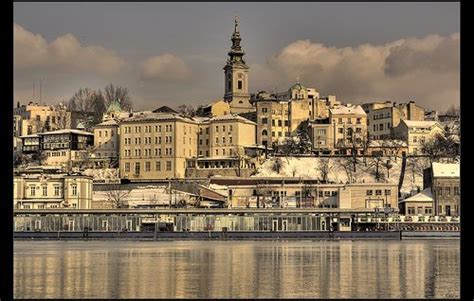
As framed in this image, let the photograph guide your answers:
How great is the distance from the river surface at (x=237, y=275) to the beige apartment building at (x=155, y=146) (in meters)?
59.7

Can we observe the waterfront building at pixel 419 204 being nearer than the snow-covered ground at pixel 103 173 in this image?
Yes

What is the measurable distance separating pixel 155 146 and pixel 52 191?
67.2 ft

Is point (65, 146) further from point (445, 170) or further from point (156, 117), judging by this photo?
point (445, 170)

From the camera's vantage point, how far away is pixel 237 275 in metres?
33.1

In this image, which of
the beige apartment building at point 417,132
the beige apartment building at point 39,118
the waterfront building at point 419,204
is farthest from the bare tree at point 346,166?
the beige apartment building at point 39,118

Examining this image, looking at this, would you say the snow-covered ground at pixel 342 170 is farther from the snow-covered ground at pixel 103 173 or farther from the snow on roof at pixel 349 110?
the snow-covered ground at pixel 103 173

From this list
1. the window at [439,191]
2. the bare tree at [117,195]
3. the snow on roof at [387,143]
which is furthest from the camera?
the snow on roof at [387,143]

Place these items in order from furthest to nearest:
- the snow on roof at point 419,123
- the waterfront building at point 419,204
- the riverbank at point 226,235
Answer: the snow on roof at point 419,123 < the waterfront building at point 419,204 < the riverbank at point 226,235

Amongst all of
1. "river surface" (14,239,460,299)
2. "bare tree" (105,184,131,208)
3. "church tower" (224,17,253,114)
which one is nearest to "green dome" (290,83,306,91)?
"church tower" (224,17,253,114)

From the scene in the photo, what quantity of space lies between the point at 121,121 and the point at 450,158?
38194 millimetres

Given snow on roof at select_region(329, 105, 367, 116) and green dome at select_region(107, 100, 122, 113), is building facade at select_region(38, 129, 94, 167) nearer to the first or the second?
green dome at select_region(107, 100, 122, 113)

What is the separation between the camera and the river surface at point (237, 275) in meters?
26.7

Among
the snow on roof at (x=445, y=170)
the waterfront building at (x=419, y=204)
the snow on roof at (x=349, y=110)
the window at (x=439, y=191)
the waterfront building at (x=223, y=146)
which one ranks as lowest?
the waterfront building at (x=419, y=204)
